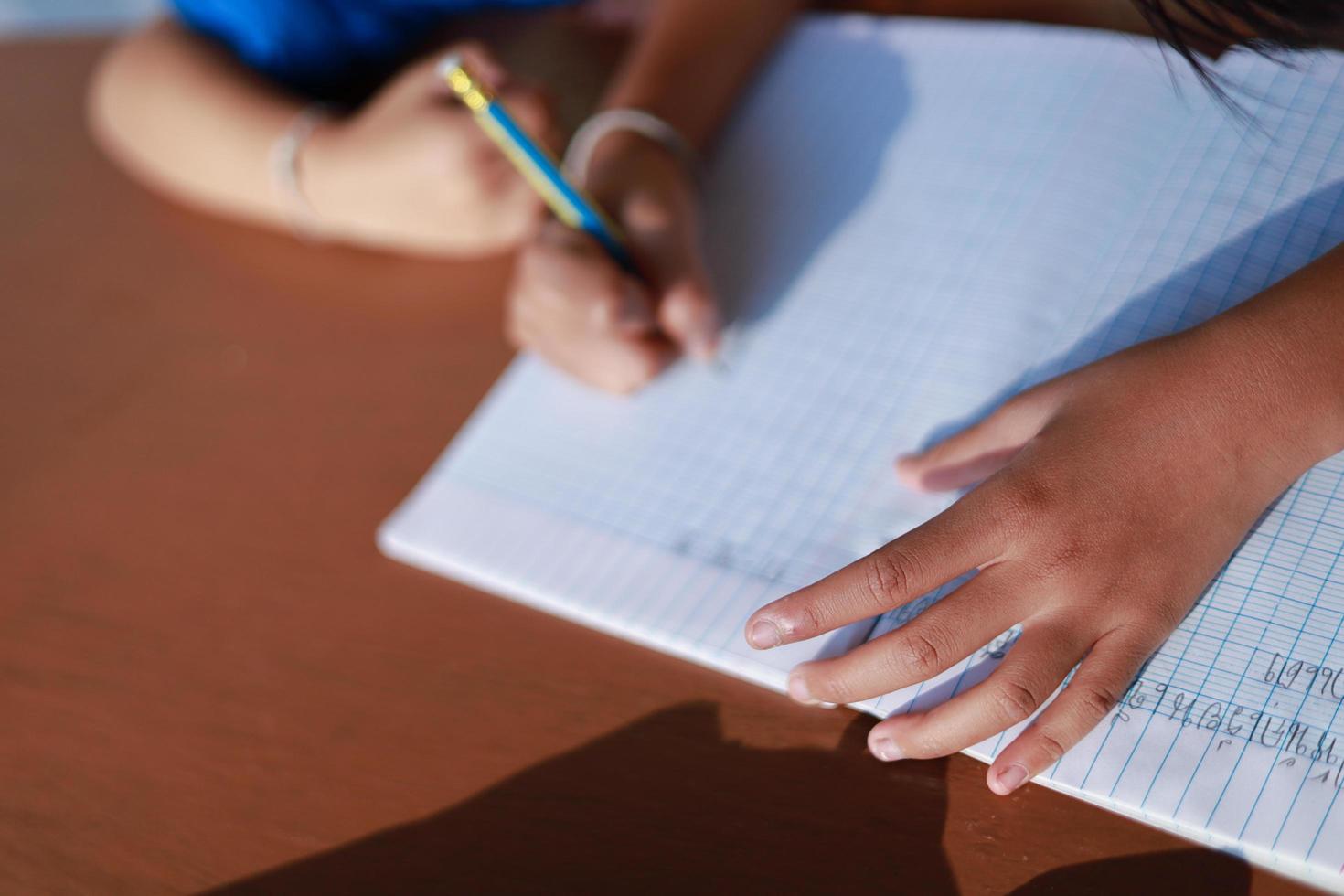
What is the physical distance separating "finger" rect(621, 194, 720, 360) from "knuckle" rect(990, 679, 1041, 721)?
0.82 ft

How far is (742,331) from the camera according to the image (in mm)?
592

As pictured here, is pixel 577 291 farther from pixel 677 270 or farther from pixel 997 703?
pixel 997 703

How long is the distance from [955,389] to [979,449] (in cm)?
5

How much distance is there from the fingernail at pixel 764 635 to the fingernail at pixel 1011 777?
0.09m

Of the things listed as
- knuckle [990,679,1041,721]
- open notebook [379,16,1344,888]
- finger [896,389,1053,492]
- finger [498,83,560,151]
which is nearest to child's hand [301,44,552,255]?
finger [498,83,560,151]

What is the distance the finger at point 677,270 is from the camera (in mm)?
569

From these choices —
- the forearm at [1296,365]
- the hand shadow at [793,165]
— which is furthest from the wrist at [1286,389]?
the hand shadow at [793,165]

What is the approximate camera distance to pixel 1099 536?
0.41m

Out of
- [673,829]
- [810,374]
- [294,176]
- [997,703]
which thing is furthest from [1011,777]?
[294,176]

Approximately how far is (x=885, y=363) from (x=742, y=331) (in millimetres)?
89

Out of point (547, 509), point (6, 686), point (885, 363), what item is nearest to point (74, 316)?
point (6, 686)

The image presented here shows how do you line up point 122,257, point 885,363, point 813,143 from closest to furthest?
point 885,363
point 813,143
point 122,257

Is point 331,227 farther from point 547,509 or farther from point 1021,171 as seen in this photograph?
point 1021,171

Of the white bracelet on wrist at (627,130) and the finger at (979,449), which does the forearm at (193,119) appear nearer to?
the white bracelet on wrist at (627,130)
